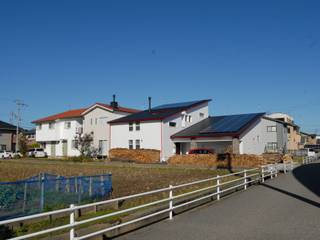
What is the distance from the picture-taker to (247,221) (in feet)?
26.3

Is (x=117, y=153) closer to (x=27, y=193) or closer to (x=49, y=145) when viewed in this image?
(x=49, y=145)

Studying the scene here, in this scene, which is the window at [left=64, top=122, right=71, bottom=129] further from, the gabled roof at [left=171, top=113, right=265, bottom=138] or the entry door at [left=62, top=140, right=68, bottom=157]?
the gabled roof at [left=171, top=113, right=265, bottom=138]

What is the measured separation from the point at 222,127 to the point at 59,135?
25.3 metres

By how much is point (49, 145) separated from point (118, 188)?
1510 inches

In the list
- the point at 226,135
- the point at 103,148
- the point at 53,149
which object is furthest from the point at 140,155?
the point at 53,149

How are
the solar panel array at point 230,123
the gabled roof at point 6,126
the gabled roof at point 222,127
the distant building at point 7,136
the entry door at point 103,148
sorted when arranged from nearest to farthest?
the gabled roof at point 222,127, the solar panel array at point 230,123, the entry door at point 103,148, the distant building at point 7,136, the gabled roof at point 6,126

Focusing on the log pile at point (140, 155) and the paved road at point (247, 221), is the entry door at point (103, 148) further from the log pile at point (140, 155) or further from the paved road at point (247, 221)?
the paved road at point (247, 221)

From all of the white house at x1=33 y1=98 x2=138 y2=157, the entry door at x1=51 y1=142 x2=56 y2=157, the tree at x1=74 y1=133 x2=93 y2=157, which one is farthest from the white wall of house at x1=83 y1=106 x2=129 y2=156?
the entry door at x1=51 y1=142 x2=56 y2=157

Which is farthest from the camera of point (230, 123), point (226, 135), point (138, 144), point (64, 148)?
point (64, 148)

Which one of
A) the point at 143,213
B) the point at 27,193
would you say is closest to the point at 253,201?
the point at 143,213

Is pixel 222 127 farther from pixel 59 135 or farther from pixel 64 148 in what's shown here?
pixel 59 135

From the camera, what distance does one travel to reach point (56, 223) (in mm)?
8531

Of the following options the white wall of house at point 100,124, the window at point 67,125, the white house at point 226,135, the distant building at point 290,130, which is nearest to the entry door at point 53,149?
the window at point 67,125

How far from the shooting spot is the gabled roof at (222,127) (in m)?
30.9
